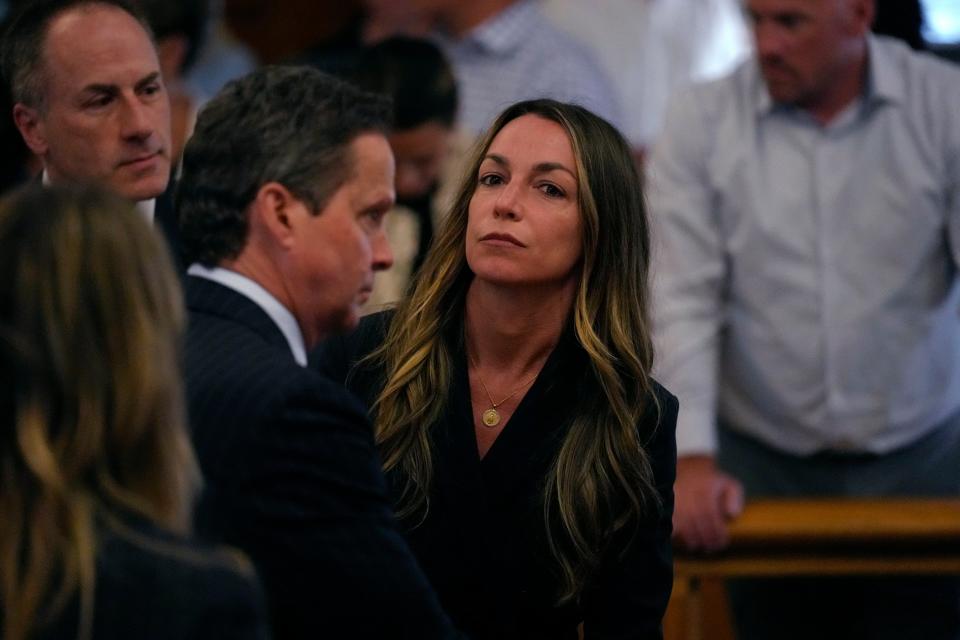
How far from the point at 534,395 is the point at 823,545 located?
116 cm

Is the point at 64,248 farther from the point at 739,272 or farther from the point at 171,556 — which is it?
the point at 739,272

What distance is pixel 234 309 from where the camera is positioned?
2.21 metres

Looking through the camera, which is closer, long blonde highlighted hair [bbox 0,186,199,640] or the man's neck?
long blonde highlighted hair [bbox 0,186,199,640]

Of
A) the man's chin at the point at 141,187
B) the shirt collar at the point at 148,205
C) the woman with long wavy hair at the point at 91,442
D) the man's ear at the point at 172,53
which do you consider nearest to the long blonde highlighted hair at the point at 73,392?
the woman with long wavy hair at the point at 91,442

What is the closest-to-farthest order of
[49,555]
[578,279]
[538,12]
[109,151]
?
[49,555]
[578,279]
[109,151]
[538,12]

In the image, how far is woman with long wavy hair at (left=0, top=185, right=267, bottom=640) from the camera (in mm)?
1537

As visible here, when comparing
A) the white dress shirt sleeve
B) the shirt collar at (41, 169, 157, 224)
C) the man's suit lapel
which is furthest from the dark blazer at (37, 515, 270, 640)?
the white dress shirt sleeve

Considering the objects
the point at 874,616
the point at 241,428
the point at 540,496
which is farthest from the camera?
the point at 874,616

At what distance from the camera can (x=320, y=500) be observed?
82.0 inches

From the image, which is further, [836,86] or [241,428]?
[836,86]

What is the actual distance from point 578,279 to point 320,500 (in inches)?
34.4

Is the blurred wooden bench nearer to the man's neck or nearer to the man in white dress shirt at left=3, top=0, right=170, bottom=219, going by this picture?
the man's neck

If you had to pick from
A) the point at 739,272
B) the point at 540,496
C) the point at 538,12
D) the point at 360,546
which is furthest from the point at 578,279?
the point at 538,12

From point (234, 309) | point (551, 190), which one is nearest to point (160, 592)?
point (234, 309)
